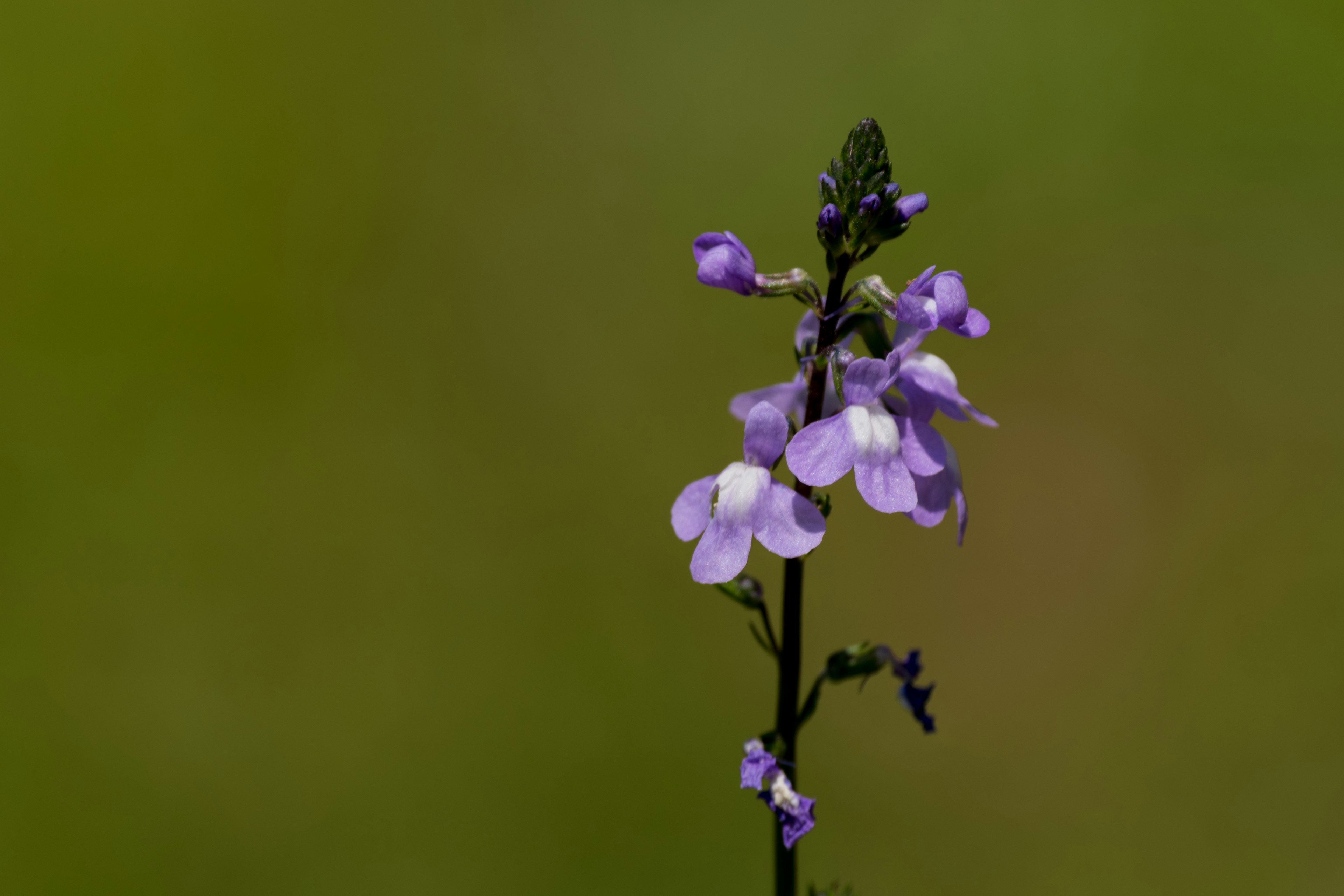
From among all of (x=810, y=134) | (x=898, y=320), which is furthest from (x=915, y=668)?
(x=810, y=134)

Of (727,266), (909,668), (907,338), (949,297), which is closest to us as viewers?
(949,297)

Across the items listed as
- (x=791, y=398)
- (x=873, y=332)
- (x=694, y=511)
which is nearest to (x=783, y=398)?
(x=791, y=398)

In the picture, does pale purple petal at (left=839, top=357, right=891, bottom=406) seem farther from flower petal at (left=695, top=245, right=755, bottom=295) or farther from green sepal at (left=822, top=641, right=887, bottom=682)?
green sepal at (left=822, top=641, right=887, bottom=682)

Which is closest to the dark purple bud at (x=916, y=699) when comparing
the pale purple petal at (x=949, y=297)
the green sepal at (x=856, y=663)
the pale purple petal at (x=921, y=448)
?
the green sepal at (x=856, y=663)

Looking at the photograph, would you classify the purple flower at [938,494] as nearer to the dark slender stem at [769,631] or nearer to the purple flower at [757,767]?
the dark slender stem at [769,631]

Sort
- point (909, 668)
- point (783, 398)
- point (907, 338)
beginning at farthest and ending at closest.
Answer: point (909, 668) < point (783, 398) < point (907, 338)

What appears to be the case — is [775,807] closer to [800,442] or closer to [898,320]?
[800,442]

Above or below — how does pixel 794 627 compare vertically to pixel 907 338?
below

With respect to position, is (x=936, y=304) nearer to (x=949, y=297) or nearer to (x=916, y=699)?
(x=949, y=297)
